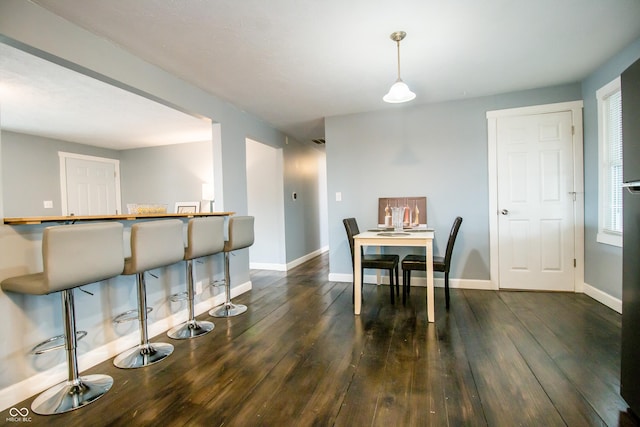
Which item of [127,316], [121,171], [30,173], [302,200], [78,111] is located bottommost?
[127,316]

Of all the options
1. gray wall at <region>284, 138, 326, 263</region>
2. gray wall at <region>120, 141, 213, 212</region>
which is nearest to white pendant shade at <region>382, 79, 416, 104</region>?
gray wall at <region>284, 138, 326, 263</region>

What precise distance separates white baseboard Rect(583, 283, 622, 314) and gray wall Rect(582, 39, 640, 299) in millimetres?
32

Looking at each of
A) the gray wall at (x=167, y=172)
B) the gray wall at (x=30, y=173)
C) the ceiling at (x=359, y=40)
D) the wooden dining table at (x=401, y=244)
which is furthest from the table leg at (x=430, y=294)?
the gray wall at (x=30, y=173)

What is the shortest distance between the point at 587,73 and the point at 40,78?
5.24 m

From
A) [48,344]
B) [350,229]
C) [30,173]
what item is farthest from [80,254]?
[30,173]

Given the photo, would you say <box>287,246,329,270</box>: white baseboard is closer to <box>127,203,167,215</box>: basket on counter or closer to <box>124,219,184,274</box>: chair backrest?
<box>127,203,167,215</box>: basket on counter

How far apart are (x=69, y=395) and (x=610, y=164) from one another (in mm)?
4557

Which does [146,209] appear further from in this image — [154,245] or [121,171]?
[121,171]

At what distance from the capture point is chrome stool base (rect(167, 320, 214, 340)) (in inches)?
100.0

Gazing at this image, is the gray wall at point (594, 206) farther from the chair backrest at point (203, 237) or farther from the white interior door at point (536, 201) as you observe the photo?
the chair backrest at point (203, 237)

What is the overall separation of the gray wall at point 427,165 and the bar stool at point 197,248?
191 cm

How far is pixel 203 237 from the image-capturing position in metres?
2.62

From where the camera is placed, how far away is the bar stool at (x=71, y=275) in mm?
1548

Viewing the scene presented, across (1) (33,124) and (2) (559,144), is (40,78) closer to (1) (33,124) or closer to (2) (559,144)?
(1) (33,124)
